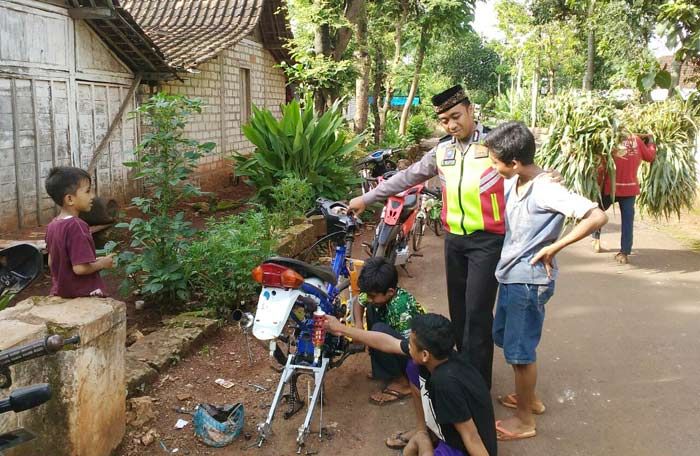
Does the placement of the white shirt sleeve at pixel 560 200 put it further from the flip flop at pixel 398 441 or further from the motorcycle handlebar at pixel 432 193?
the motorcycle handlebar at pixel 432 193

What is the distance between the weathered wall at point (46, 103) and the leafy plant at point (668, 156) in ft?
24.3

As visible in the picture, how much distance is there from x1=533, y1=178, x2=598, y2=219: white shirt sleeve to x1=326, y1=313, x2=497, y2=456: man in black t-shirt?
2.81 ft

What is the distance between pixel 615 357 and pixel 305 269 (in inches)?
104

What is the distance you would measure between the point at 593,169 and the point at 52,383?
20.7 feet

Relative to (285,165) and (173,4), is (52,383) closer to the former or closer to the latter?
(285,165)

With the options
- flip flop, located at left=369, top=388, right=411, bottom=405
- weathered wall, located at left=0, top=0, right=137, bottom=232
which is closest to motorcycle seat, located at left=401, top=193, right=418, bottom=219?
flip flop, located at left=369, top=388, right=411, bottom=405

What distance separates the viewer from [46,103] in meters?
8.17

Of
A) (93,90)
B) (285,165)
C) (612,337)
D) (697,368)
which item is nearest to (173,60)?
(93,90)

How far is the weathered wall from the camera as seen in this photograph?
7531mm

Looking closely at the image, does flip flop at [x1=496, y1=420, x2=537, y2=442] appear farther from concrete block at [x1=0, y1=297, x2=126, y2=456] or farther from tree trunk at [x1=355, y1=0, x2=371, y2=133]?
tree trunk at [x1=355, y1=0, x2=371, y2=133]

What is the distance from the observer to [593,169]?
24.0 feet

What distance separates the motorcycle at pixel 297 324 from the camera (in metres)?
3.39

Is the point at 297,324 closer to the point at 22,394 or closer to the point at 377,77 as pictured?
the point at 22,394

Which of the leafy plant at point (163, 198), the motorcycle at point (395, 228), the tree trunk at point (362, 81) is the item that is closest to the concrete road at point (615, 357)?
the motorcycle at point (395, 228)
